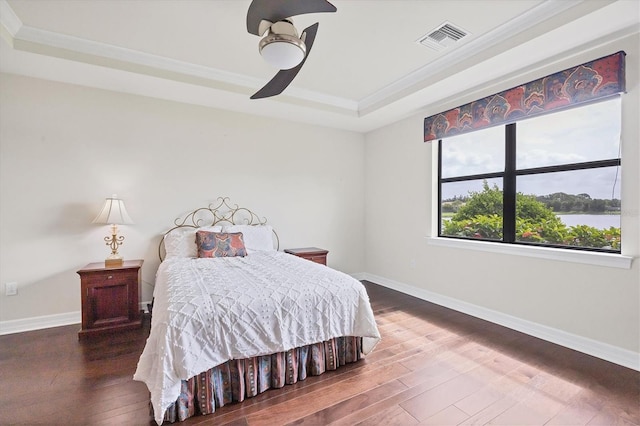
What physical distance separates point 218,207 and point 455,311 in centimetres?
332

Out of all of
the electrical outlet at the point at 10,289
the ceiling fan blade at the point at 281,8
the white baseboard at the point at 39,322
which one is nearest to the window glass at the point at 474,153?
the ceiling fan blade at the point at 281,8

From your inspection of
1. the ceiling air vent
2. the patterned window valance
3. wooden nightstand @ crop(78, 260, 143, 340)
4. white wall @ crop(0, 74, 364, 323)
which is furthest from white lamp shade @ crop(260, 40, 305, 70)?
wooden nightstand @ crop(78, 260, 143, 340)

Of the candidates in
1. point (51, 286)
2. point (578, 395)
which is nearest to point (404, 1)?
point (578, 395)

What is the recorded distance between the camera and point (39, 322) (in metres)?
3.12

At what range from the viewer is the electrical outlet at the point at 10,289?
119 inches

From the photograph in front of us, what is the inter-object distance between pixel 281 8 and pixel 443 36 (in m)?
1.61

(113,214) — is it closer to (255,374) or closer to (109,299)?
(109,299)

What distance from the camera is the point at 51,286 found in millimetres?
3195

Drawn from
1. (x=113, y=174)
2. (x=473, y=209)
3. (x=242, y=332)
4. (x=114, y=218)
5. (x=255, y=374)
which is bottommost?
(x=255, y=374)

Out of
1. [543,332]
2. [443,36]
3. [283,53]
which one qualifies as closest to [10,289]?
[283,53]

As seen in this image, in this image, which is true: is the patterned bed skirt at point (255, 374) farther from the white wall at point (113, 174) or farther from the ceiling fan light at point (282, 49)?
the white wall at point (113, 174)

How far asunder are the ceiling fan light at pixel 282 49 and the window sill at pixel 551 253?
2789 millimetres

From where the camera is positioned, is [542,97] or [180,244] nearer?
[542,97]

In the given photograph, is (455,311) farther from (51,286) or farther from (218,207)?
(51,286)
